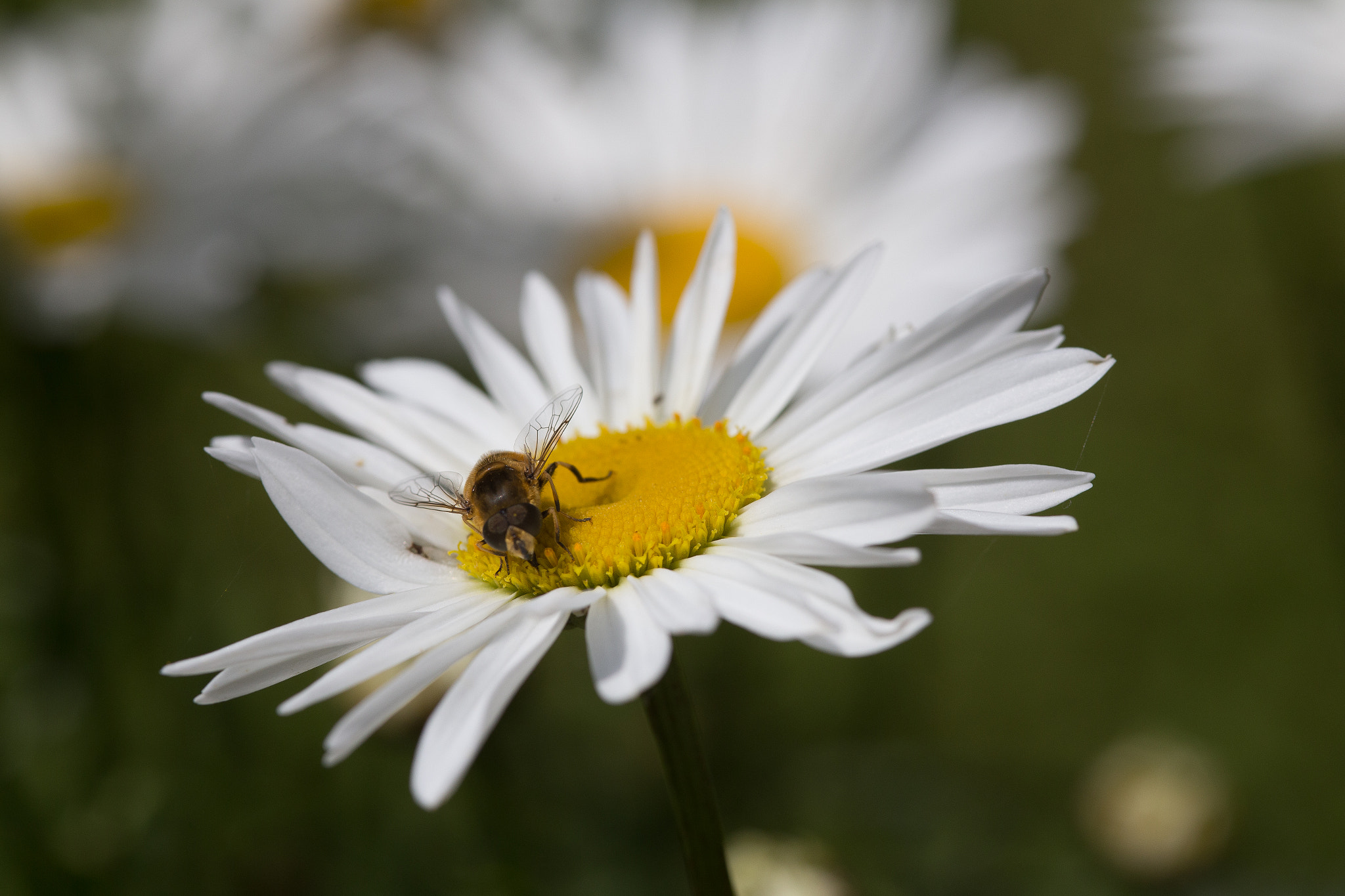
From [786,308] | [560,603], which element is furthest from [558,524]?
[786,308]

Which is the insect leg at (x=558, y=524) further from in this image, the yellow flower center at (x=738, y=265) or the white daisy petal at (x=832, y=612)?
the yellow flower center at (x=738, y=265)

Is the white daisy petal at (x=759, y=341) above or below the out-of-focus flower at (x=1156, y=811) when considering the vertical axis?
above

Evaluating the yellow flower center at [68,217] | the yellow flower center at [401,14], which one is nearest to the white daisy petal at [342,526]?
the yellow flower center at [68,217]

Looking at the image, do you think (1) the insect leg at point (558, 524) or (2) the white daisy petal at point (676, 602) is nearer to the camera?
(2) the white daisy petal at point (676, 602)

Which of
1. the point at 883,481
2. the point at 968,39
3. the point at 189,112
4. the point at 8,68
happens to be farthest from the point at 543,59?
the point at 883,481

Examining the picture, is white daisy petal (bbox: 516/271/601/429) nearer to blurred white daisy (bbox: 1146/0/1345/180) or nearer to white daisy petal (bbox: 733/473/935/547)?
white daisy petal (bbox: 733/473/935/547)
